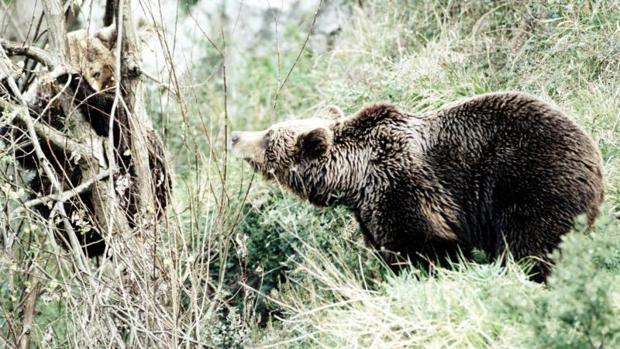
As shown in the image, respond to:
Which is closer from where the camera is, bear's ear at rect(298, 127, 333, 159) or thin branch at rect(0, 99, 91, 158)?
thin branch at rect(0, 99, 91, 158)

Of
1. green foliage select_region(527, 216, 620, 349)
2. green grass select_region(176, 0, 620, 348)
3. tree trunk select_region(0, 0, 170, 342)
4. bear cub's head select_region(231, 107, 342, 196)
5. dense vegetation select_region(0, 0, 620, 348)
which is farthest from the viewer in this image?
bear cub's head select_region(231, 107, 342, 196)

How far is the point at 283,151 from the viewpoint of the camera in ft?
22.0

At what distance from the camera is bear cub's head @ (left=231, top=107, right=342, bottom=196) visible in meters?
6.61

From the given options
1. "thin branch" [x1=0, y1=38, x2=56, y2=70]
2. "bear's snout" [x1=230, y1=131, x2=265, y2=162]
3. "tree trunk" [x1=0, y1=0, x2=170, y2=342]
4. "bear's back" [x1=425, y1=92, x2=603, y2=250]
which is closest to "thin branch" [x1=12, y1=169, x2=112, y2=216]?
"tree trunk" [x1=0, y1=0, x2=170, y2=342]

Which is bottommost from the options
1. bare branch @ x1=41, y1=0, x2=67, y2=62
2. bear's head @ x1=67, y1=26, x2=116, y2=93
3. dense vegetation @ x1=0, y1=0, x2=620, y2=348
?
dense vegetation @ x1=0, y1=0, x2=620, y2=348

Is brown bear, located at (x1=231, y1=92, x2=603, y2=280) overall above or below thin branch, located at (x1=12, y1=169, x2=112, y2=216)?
above

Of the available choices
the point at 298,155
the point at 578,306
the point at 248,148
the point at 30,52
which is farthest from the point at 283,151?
the point at 578,306

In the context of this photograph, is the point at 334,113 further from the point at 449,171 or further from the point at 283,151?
the point at 449,171

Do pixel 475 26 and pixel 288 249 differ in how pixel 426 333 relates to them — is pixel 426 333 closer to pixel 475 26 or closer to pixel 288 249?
pixel 288 249

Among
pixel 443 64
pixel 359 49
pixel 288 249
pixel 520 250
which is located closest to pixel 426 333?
pixel 520 250

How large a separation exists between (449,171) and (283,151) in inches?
51.5

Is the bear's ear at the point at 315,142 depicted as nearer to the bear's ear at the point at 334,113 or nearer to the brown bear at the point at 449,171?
the brown bear at the point at 449,171

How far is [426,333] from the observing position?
4.99 m

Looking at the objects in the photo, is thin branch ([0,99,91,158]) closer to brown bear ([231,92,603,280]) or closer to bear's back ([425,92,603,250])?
brown bear ([231,92,603,280])
